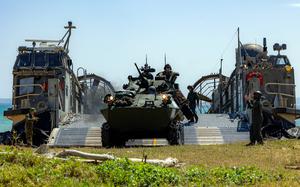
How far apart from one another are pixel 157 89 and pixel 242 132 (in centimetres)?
452

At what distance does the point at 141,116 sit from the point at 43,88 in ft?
27.0

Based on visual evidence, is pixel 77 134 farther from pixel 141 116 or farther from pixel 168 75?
pixel 141 116

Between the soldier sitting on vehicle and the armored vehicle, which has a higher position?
the soldier sitting on vehicle

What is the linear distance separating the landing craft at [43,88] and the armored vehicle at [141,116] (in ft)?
15.1

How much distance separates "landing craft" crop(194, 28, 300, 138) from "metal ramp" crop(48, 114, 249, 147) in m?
1.36

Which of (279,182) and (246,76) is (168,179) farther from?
(246,76)

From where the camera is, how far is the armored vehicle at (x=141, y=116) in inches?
686

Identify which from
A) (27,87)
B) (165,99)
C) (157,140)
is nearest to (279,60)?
(157,140)

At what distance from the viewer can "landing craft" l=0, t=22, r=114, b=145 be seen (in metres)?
23.5

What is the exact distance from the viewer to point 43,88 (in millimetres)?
24406

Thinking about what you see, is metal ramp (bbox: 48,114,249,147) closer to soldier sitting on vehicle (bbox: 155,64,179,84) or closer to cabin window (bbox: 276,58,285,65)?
soldier sitting on vehicle (bbox: 155,64,179,84)

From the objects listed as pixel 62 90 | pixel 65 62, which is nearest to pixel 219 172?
Answer: pixel 62 90

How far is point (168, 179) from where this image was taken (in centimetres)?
863

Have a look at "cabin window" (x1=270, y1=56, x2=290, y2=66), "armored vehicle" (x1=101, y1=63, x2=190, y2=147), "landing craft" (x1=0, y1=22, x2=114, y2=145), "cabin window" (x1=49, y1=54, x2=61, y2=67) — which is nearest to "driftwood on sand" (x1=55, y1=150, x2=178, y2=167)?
"armored vehicle" (x1=101, y1=63, x2=190, y2=147)
